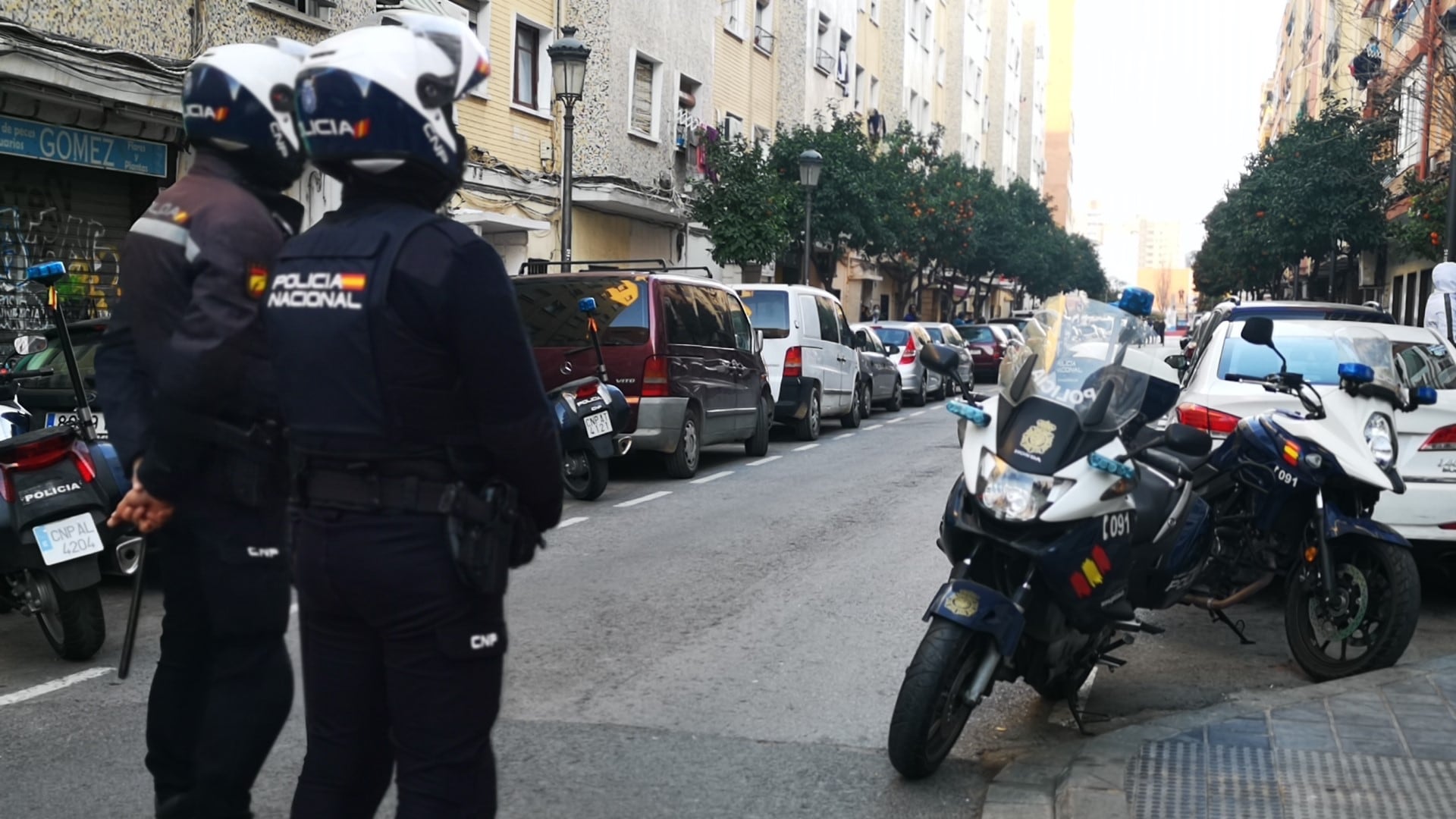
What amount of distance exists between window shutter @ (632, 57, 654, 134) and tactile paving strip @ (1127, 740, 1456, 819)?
21.1 m

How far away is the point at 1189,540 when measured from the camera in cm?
557

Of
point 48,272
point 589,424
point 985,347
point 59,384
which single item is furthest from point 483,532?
point 985,347

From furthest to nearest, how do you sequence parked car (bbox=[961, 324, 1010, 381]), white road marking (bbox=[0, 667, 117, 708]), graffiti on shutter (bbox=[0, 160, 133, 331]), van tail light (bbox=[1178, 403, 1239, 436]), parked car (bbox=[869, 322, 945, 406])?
1. parked car (bbox=[961, 324, 1010, 381])
2. parked car (bbox=[869, 322, 945, 406])
3. graffiti on shutter (bbox=[0, 160, 133, 331])
4. van tail light (bbox=[1178, 403, 1239, 436])
5. white road marking (bbox=[0, 667, 117, 708])

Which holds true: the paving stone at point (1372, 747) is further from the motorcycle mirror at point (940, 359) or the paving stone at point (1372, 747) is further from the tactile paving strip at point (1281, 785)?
the motorcycle mirror at point (940, 359)

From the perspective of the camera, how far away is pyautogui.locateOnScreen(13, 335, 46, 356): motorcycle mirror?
7184 millimetres

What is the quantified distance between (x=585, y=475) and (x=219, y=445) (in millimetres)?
8153

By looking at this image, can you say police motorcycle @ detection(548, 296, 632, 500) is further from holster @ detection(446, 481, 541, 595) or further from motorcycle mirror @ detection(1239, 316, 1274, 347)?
holster @ detection(446, 481, 541, 595)

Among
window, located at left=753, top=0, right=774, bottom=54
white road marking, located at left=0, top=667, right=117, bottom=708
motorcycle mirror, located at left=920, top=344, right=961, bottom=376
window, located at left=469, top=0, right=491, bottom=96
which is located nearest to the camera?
motorcycle mirror, located at left=920, top=344, right=961, bottom=376

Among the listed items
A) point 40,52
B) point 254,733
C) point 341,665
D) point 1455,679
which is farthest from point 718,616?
point 40,52

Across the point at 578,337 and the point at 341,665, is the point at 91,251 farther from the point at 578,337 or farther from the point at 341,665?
the point at 341,665

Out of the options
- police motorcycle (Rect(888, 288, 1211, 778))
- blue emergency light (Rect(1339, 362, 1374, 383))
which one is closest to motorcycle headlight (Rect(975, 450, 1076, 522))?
police motorcycle (Rect(888, 288, 1211, 778))

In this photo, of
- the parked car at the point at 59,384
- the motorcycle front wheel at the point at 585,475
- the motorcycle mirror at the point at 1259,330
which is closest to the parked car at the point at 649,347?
the motorcycle front wheel at the point at 585,475

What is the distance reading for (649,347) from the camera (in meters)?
12.4

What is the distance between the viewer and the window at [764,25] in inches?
1230
